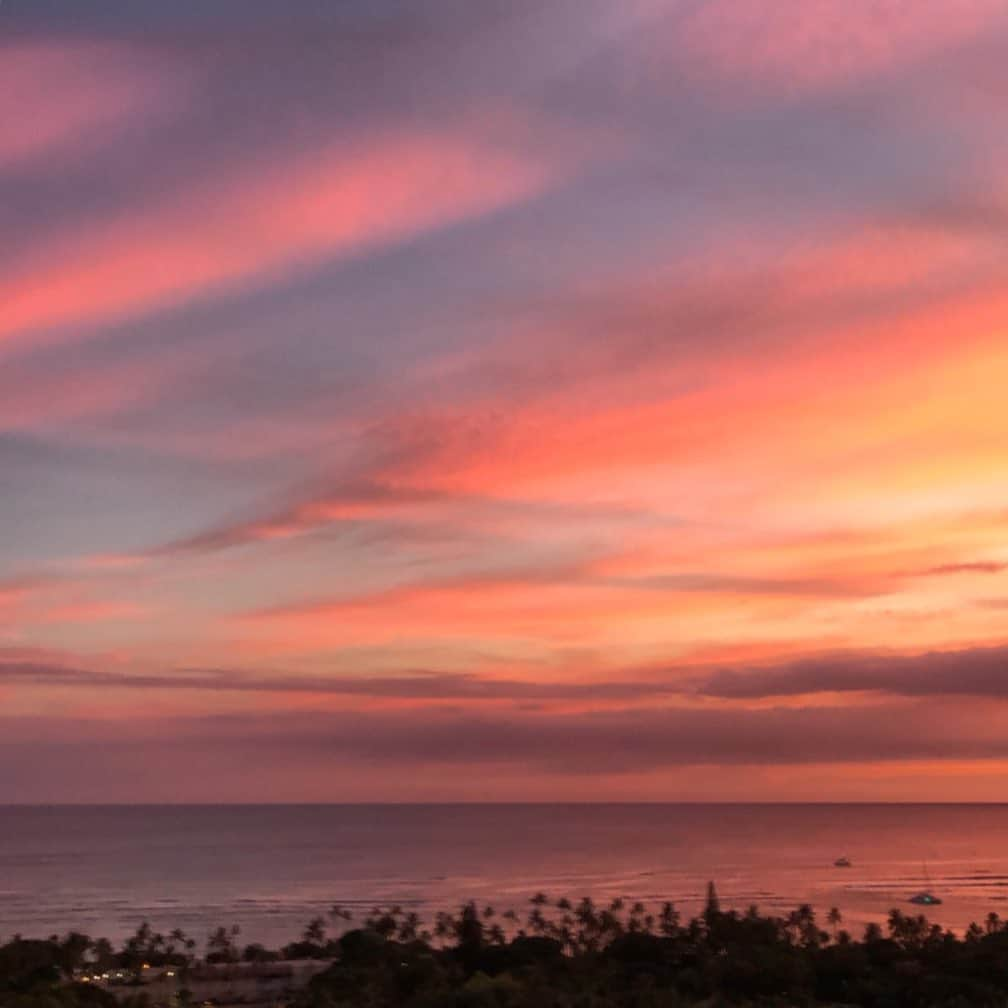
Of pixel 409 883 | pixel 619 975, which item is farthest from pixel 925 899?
pixel 619 975

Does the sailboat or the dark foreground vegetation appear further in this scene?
the sailboat

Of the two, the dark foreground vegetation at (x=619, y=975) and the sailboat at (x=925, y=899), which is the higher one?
the dark foreground vegetation at (x=619, y=975)

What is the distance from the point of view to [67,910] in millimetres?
125438

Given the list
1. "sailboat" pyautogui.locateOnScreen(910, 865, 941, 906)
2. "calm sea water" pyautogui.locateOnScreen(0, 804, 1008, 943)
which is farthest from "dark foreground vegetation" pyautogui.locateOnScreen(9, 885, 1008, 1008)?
"sailboat" pyautogui.locateOnScreen(910, 865, 941, 906)

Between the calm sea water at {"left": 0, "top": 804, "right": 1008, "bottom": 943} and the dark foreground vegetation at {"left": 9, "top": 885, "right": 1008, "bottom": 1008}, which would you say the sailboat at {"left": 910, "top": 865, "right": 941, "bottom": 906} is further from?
the dark foreground vegetation at {"left": 9, "top": 885, "right": 1008, "bottom": 1008}

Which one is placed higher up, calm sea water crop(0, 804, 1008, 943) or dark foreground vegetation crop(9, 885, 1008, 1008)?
dark foreground vegetation crop(9, 885, 1008, 1008)

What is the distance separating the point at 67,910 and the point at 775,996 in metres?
101

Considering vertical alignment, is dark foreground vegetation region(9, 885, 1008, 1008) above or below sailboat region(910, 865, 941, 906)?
above

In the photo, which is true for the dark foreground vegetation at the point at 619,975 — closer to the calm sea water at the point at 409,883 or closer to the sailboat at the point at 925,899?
the calm sea water at the point at 409,883

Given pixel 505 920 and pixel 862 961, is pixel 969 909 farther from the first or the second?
pixel 862 961

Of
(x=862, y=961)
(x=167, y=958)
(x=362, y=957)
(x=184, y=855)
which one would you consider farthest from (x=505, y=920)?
(x=184, y=855)

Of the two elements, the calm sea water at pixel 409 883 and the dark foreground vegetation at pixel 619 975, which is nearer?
the dark foreground vegetation at pixel 619 975

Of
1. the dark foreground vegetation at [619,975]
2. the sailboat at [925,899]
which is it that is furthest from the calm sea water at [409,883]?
the dark foreground vegetation at [619,975]

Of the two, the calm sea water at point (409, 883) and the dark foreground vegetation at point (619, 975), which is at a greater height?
the dark foreground vegetation at point (619, 975)
